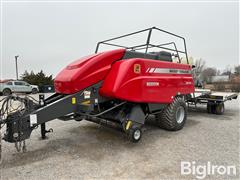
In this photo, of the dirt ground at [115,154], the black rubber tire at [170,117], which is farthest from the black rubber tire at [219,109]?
the black rubber tire at [170,117]

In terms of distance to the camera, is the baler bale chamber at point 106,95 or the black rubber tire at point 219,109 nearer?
the baler bale chamber at point 106,95

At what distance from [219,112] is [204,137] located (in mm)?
3334

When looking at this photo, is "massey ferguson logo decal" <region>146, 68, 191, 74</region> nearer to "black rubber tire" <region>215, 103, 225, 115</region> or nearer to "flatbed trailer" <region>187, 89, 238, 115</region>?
"flatbed trailer" <region>187, 89, 238, 115</region>

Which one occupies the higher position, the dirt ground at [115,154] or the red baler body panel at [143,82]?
the red baler body panel at [143,82]

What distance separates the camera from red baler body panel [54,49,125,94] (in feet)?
10.9

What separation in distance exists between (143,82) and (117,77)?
617 mm

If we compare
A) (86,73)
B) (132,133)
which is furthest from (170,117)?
(86,73)

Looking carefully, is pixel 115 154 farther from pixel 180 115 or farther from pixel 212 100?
pixel 212 100

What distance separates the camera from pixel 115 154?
3.26m

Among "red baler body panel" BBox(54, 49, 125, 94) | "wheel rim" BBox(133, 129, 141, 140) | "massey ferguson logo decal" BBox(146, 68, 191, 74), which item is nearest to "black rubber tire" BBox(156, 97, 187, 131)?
"massey ferguson logo decal" BBox(146, 68, 191, 74)

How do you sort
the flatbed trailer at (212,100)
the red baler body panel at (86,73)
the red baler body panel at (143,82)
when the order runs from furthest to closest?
the flatbed trailer at (212,100)
the red baler body panel at (143,82)
the red baler body panel at (86,73)

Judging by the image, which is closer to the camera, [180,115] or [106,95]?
[106,95]

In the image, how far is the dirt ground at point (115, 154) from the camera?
2617 millimetres

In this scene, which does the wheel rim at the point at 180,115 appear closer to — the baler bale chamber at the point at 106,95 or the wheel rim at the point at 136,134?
the baler bale chamber at the point at 106,95
